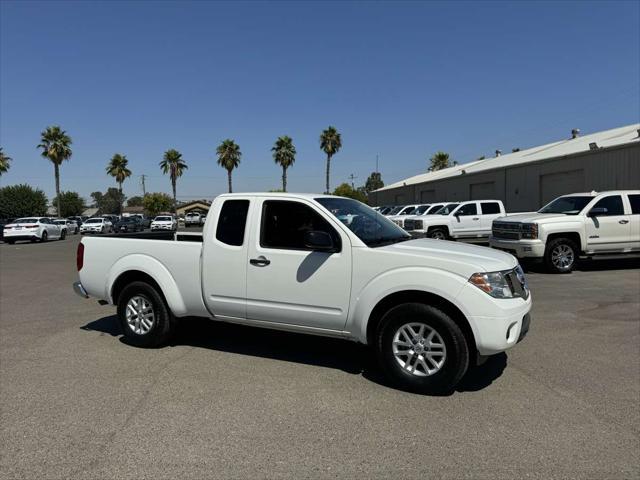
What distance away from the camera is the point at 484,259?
14.2 ft

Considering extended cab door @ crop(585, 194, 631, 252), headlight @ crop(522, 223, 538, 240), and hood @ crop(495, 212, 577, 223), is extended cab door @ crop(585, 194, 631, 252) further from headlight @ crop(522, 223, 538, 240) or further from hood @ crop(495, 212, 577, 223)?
headlight @ crop(522, 223, 538, 240)

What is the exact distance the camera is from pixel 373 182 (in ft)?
→ 461

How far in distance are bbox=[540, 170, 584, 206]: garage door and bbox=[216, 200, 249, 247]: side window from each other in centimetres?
2076

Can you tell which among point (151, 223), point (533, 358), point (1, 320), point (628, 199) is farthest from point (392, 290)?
A: point (151, 223)

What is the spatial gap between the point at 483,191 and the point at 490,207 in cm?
1209

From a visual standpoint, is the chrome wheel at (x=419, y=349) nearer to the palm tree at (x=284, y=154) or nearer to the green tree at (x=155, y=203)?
the palm tree at (x=284, y=154)

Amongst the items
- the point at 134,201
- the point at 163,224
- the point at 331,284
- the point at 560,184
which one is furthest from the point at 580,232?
the point at 134,201

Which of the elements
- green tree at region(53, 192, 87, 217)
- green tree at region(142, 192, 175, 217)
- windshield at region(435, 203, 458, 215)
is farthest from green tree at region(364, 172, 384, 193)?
windshield at region(435, 203, 458, 215)

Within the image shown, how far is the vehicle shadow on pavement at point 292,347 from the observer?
15.6 ft

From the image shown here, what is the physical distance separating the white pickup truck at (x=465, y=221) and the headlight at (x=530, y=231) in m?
6.62

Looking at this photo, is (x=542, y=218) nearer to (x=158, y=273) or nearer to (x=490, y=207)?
(x=490, y=207)

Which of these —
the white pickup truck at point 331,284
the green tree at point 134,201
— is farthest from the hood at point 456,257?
the green tree at point 134,201

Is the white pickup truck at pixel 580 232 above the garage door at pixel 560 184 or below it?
below

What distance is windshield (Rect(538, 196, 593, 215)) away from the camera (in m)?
12.1
